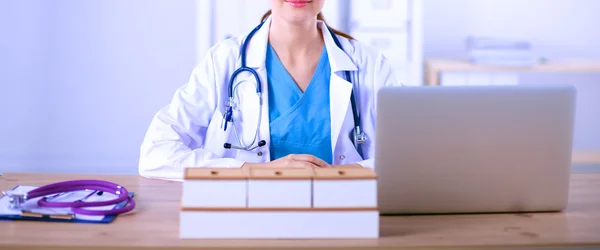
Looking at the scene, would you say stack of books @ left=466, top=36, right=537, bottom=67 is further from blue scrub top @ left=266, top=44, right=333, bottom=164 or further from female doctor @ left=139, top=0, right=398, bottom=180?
blue scrub top @ left=266, top=44, right=333, bottom=164

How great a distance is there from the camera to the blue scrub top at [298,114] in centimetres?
225

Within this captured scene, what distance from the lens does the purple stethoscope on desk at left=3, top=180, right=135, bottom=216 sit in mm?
1601

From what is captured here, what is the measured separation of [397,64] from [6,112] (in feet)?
7.09

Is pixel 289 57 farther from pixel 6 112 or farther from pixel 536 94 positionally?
pixel 6 112

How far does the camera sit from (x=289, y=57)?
7.63ft

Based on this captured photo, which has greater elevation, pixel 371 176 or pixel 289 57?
pixel 289 57

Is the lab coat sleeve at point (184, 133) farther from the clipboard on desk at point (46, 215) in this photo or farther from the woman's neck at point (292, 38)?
the clipboard on desk at point (46, 215)

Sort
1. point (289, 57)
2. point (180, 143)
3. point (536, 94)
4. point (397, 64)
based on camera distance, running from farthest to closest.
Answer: point (397, 64) < point (289, 57) < point (180, 143) < point (536, 94)

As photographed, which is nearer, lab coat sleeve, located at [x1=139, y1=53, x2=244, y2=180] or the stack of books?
lab coat sleeve, located at [x1=139, y1=53, x2=244, y2=180]

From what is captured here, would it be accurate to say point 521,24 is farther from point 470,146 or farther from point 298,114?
point 470,146

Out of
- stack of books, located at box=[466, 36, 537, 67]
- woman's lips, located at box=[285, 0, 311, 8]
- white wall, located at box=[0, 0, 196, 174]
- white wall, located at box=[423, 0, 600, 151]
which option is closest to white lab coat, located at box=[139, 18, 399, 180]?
woman's lips, located at box=[285, 0, 311, 8]

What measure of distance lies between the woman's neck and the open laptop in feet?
2.72

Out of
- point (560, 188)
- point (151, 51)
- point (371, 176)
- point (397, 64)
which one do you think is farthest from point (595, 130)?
point (371, 176)

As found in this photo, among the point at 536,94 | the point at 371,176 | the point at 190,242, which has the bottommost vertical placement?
the point at 190,242
